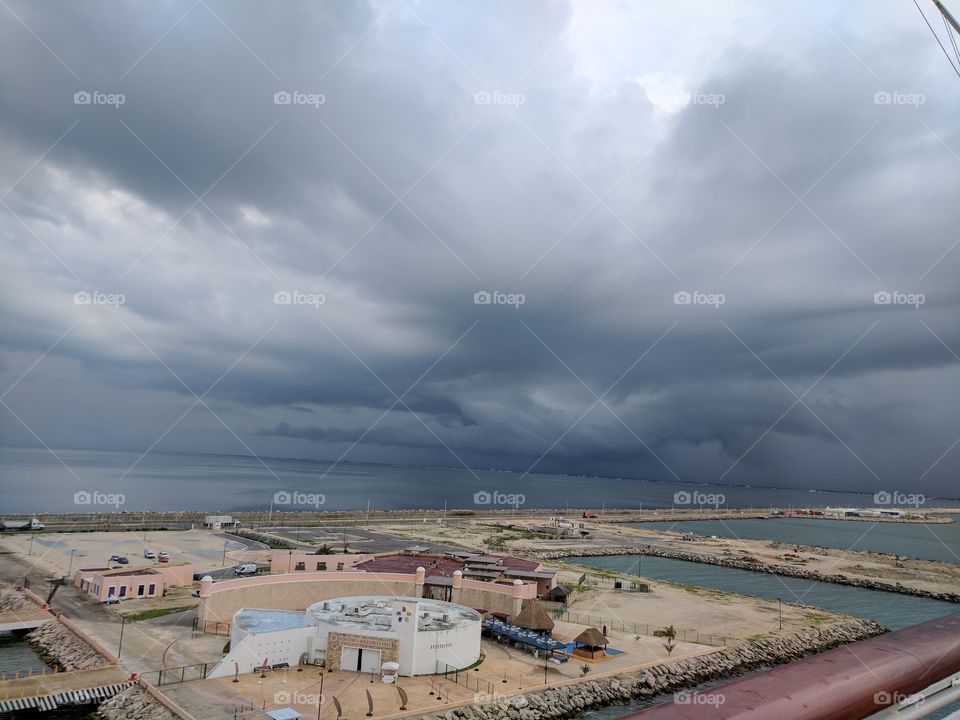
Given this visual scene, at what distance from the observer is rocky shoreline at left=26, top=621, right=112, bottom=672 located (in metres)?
A: 25.2

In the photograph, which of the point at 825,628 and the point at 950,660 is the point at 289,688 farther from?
the point at 825,628

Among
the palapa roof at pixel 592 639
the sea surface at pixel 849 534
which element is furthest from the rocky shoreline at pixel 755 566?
the sea surface at pixel 849 534

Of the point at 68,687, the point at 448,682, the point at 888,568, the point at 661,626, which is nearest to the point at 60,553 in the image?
the point at 68,687

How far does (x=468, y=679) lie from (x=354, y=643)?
5037 millimetres

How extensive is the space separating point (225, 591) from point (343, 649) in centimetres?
886

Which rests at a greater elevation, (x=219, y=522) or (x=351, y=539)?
(x=219, y=522)

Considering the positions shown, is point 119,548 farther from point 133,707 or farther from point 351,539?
point 133,707

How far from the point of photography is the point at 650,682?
27297 mm

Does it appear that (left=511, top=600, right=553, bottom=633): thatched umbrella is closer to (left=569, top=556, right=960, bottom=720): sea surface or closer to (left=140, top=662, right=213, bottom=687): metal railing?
(left=569, top=556, right=960, bottom=720): sea surface

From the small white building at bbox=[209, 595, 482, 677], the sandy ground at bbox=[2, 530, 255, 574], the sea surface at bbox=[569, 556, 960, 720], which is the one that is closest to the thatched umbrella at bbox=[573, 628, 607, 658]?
the small white building at bbox=[209, 595, 482, 677]

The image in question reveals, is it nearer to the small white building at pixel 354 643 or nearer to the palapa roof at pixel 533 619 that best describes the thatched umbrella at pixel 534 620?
the palapa roof at pixel 533 619

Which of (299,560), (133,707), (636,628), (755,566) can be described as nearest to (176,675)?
(133,707)

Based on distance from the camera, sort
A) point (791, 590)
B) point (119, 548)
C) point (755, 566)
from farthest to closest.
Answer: point (755, 566)
point (791, 590)
point (119, 548)

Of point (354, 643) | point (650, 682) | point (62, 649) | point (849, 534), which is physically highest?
point (354, 643)
